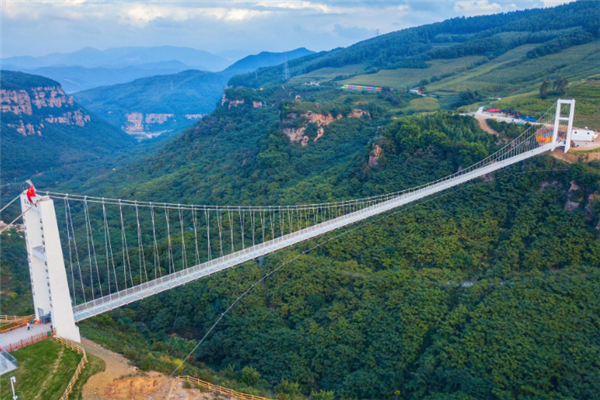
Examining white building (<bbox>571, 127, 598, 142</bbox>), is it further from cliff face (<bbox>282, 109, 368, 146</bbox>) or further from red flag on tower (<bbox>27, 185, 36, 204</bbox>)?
red flag on tower (<bbox>27, 185, 36, 204</bbox>)

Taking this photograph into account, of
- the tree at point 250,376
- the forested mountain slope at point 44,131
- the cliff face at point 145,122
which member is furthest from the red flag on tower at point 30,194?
the cliff face at point 145,122

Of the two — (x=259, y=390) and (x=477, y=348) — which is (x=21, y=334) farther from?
(x=477, y=348)

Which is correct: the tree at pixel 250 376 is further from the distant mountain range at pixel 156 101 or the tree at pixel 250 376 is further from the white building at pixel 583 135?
the distant mountain range at pixel 156 101

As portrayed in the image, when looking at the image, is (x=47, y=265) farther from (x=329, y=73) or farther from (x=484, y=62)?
(x=329, y=73)

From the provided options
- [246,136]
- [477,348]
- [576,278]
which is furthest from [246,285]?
[246,136]

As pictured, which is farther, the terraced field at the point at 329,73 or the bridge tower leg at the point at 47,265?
the terraced field at the point at 329,73

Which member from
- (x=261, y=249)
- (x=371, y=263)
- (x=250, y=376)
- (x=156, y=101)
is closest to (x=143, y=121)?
(x=156, y=101)

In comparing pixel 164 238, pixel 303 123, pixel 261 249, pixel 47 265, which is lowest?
pixel 164 238
